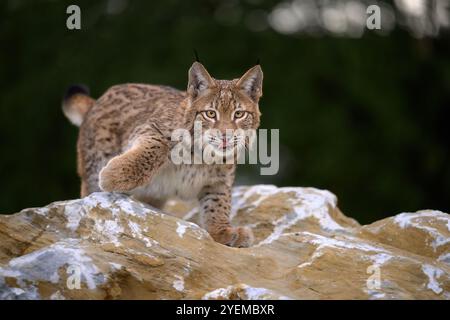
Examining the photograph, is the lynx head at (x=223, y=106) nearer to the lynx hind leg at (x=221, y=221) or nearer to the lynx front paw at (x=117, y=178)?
the lynx hind leg at (x=221, y=221)

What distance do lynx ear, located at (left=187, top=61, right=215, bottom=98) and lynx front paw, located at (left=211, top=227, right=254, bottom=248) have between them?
100 centimetres

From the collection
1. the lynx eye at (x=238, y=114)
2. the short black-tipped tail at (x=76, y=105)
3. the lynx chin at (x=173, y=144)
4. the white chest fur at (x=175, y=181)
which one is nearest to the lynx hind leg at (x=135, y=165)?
the lynx chin at (x=173, y=144)

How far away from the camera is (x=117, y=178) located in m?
4.96

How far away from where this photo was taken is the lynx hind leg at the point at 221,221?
204 inches

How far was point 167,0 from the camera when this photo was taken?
11.8m

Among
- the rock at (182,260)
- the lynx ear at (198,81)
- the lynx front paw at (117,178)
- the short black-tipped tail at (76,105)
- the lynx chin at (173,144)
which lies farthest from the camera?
the short black-tipped tail at (76,105)

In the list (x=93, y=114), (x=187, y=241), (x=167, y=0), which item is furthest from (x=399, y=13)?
(x=187, y=241)

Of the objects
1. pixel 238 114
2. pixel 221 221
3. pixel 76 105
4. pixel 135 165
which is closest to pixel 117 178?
pixel 135 165

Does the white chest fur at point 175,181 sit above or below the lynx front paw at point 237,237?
Answer: above

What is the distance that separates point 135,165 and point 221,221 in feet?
2.55

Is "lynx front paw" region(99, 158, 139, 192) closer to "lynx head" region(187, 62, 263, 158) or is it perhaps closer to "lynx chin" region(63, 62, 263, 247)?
"lynx chin" region(63, 62, 263, 247)

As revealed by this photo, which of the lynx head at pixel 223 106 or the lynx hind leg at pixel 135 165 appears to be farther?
the lynx head at pixel 223 106

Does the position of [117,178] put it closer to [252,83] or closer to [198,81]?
[198,81]

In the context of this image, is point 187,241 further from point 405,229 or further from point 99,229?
point 405,229
